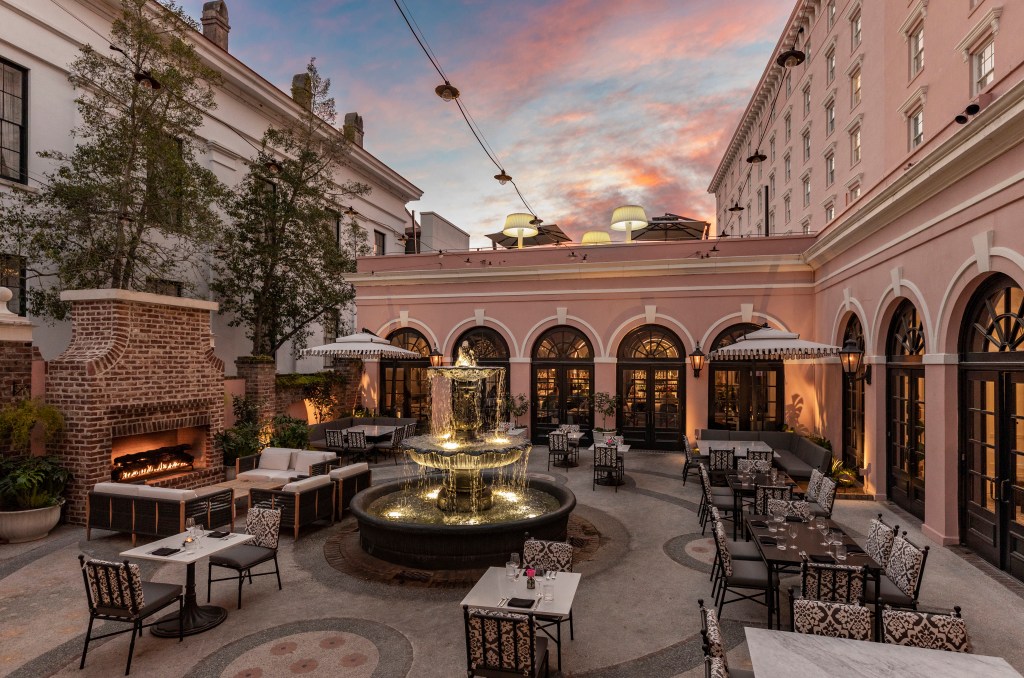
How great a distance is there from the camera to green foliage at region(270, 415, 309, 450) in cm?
1433

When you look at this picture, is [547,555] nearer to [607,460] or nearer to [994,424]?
[607,460]

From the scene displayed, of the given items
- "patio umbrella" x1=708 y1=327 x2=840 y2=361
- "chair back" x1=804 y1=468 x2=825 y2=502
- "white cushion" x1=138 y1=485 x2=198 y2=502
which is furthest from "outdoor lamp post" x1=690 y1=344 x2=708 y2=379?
"white cushion" x1=138 y1=485 x2=198 y2=502

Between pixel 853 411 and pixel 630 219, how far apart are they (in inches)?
380

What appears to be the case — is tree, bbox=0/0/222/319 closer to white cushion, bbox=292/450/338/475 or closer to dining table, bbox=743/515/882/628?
white cushion, bbox=292/450/338/475

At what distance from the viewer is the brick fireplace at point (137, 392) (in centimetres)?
987

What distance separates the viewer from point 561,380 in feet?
61.2

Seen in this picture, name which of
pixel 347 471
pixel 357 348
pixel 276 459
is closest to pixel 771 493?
pixel 347 471

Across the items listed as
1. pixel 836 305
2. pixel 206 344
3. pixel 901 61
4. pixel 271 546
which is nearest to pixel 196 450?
pixel 206 344

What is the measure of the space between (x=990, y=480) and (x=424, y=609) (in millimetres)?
8143

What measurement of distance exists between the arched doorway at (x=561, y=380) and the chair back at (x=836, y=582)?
41.9 feet

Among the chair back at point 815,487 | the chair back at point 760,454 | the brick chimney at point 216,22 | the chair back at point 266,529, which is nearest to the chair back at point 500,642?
the chair back at point 266,529

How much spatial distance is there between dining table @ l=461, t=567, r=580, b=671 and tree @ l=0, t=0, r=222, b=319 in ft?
40.7

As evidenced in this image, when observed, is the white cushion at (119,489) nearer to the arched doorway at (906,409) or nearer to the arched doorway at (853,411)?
the arched doorway at (906,409)

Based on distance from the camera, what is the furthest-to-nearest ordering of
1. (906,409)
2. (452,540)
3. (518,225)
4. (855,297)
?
(518,225), (855,297), (906,409), (452,540)
